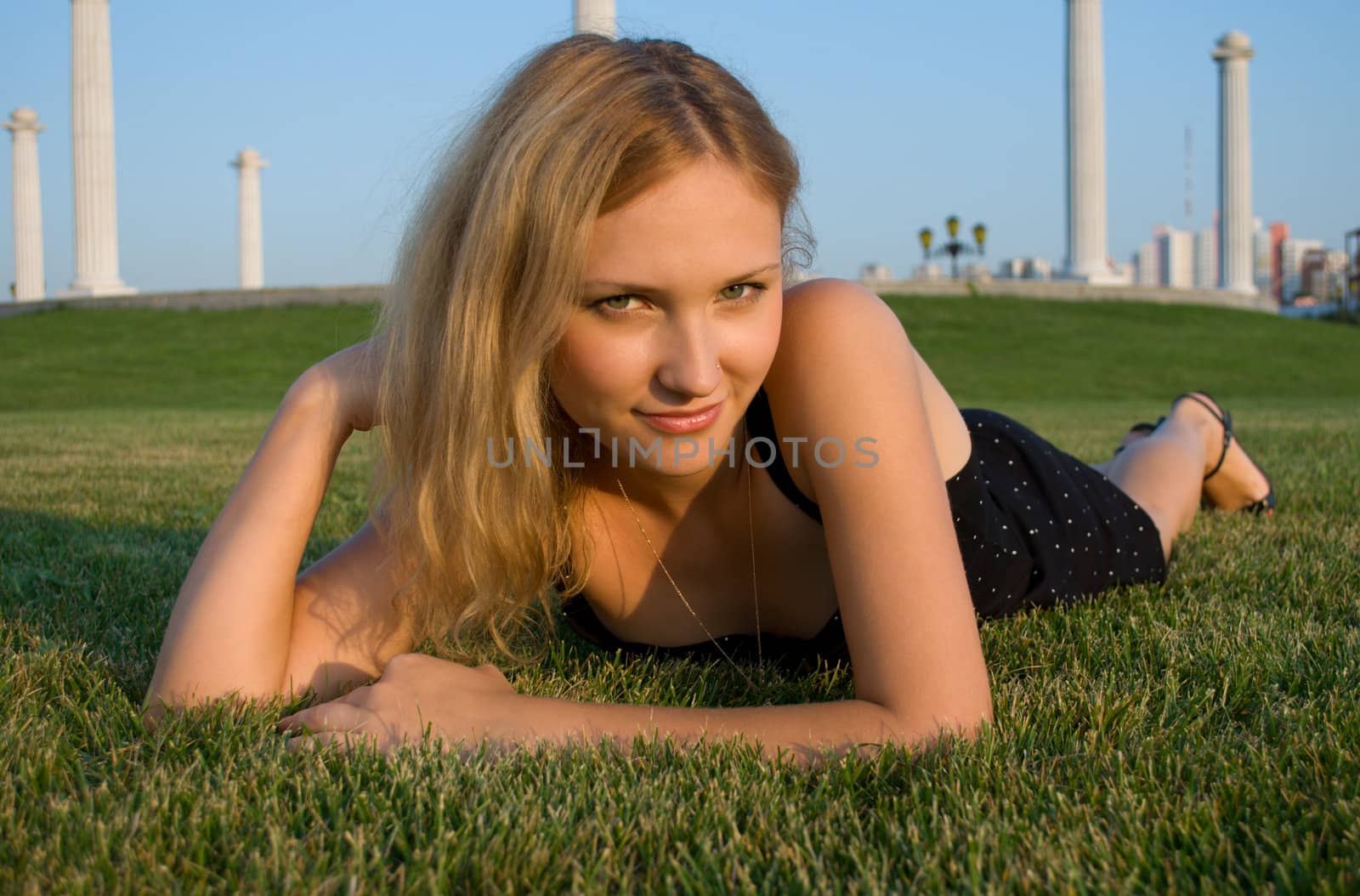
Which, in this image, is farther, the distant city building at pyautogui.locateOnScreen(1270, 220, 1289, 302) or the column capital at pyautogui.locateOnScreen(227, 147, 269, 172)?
the distant city building at pyautogui.locateOnScreen(1270, 220, 1289, 302)

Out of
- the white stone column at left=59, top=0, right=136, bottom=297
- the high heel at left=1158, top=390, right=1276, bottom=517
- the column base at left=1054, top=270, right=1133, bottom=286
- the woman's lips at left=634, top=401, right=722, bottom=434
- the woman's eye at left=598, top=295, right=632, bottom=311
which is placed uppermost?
the white stone column at left=59, top=0, right=136, bottom=297

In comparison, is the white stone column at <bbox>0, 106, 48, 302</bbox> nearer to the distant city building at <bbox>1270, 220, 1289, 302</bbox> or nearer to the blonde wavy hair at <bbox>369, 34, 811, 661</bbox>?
the blonde wavy hair at <bbox>369, 34, 811, 661</bbox>

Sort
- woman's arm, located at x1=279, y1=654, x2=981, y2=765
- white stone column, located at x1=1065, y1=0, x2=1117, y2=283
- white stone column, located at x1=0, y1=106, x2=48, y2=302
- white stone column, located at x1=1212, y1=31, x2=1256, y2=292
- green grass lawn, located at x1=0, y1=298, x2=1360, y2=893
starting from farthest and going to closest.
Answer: white stone column, located at x1=0, y1=106, x2=48, y2=302, white stone column, located at x1=1212, y1=31, x2=1256, y2=292, white stone column, located at x1=1065, y1=0, x2=1117, y2=283, woman's arm, located at x1=279, y1=654, x2=981, y2=765, green grass lawn, located at x1=0, y1=298, x2=1360, y2=893

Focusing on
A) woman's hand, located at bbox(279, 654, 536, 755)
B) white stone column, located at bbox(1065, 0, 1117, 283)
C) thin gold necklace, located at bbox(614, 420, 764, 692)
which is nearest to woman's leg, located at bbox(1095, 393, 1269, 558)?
thin gold necklace, located at bbox(614, 420, 764, 692)

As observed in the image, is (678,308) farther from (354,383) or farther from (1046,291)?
(1046,291)

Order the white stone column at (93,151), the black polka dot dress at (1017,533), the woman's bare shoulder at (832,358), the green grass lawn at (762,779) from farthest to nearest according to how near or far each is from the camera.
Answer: the white stone column at (93,151)
the black polka dot dress at (1017,533)
the woman's bare shoulder at (832,358)
the green grass lawn at (762,779)

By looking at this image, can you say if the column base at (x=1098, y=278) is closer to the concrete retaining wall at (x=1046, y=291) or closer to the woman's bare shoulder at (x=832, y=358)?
the concrete retaining wall at (x=1046, y=291)

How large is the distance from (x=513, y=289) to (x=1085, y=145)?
113 ft

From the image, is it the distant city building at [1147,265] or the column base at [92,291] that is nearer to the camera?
the column base at [92,291]

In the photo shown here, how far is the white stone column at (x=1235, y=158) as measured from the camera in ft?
128

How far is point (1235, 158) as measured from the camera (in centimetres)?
3959

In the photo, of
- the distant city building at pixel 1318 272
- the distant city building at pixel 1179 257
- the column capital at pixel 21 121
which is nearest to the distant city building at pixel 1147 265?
the distant city building at pixel 1179 257

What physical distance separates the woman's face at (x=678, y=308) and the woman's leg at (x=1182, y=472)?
2.34 metres

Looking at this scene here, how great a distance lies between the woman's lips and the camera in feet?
6.81
